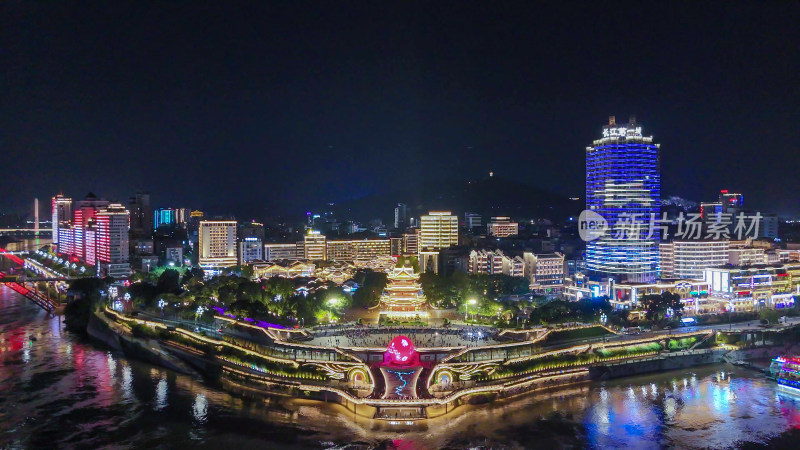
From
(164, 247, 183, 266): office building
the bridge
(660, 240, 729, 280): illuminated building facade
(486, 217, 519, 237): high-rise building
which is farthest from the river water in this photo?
(486, 217, 519, 237): high-rise building

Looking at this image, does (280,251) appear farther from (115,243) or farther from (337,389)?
(337,389)

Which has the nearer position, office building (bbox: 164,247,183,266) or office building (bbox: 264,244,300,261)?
office building (bbox: 164,247,183,266)

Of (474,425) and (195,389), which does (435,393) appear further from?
(195,389)

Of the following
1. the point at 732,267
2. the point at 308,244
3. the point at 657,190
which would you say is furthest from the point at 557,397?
the point at 308,244

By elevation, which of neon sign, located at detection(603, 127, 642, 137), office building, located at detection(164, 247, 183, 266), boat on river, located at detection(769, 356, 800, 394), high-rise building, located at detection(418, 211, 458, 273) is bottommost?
boat on river, located at detection(769, 356, 800, 394)

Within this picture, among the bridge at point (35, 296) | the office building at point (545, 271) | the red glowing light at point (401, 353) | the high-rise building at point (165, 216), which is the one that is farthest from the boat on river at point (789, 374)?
the high-rise building at point (165, 216)

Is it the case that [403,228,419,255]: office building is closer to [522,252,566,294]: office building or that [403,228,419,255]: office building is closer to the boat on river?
[522,252,566,294]: office building

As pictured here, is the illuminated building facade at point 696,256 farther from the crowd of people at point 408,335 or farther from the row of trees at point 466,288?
the crowd of people at point 408,335
